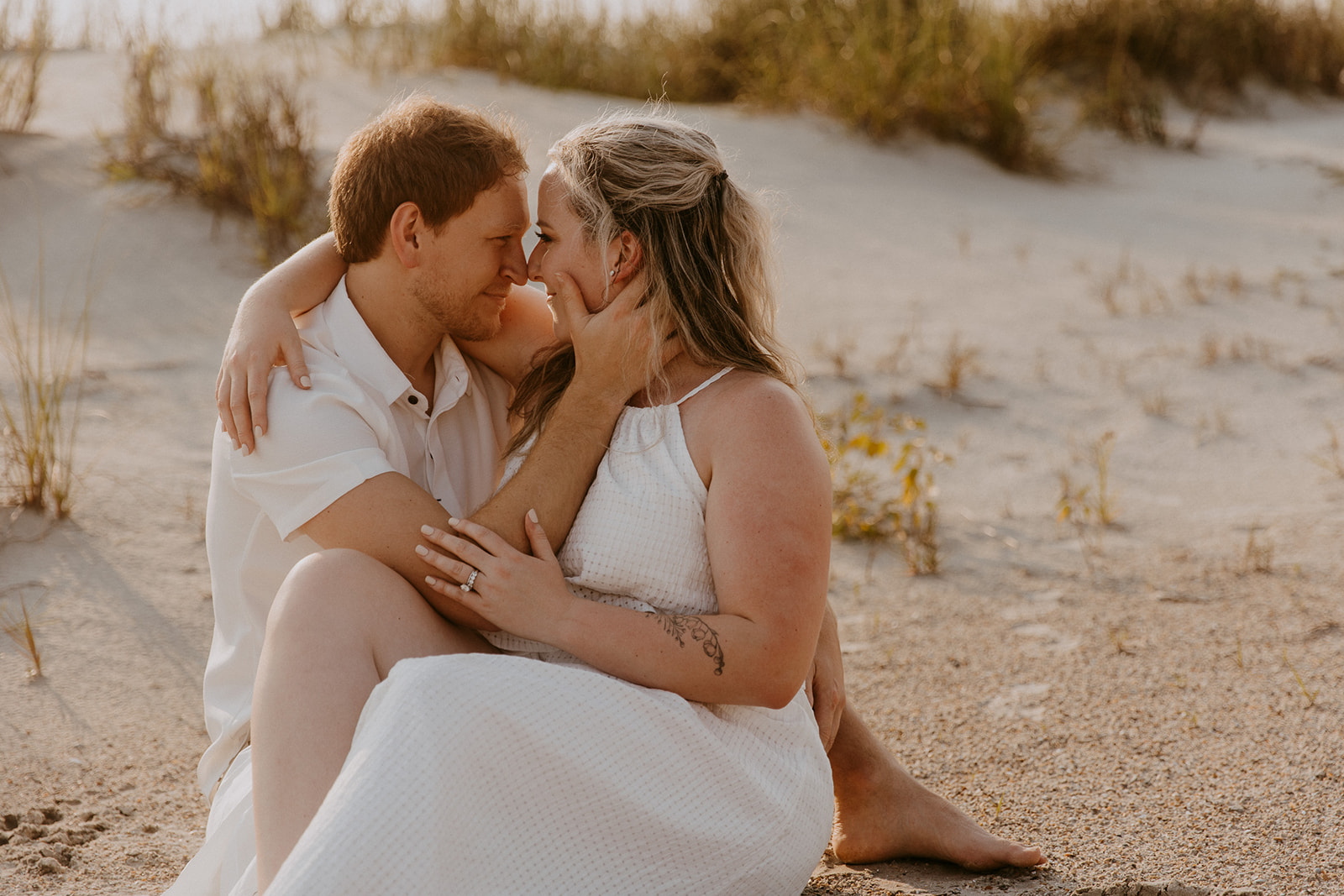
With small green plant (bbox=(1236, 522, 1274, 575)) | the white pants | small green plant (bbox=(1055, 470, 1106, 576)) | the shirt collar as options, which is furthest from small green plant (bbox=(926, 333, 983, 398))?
the white pants

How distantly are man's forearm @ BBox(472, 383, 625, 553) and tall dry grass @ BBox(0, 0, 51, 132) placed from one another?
6.64 meters

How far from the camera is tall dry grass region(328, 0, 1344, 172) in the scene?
29.8 feet

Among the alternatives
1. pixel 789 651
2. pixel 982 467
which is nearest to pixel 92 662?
pixel 789 651

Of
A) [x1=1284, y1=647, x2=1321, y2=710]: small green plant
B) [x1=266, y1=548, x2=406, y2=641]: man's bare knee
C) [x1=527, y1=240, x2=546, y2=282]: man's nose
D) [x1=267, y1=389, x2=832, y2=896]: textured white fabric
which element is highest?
[x1=527, y1=240, x2=546, y2=282]: man's nose

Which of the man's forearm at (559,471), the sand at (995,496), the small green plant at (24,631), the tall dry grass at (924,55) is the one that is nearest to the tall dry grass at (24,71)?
the sand at (995,496)

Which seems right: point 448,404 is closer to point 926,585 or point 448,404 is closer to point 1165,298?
point 926,585

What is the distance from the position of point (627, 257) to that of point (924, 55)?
7.30 metres

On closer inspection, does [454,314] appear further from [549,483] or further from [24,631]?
[24,631]

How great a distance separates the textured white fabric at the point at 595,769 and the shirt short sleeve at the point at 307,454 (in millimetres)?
458

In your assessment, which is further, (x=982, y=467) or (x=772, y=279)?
(x=982, y=467)

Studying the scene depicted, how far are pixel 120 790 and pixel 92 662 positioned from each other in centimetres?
70

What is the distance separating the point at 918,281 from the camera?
7301mm

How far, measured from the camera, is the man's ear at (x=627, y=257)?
2404 millimetres

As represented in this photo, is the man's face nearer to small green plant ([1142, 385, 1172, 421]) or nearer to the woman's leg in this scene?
the woman's leg
